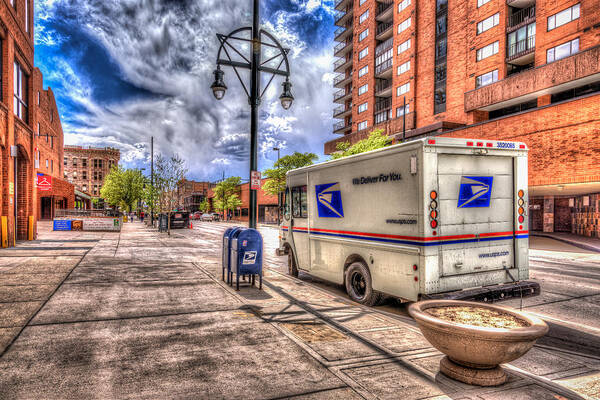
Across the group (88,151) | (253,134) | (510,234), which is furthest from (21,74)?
(88,151)

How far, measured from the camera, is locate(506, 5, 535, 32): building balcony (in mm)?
30297

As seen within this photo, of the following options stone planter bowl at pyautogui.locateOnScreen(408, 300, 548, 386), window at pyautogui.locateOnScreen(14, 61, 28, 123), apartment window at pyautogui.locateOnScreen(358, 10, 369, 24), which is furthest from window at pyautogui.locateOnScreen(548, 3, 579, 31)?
window at pyautogui.locateOnScreen(14, 61, 28, 123)

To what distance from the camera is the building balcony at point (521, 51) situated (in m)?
30.0

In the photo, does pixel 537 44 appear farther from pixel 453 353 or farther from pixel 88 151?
pixel 88 151

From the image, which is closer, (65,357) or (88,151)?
(65,357)

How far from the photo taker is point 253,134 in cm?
1046

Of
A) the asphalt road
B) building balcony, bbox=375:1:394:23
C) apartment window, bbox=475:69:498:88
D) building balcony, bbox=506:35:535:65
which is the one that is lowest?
the asphalt road

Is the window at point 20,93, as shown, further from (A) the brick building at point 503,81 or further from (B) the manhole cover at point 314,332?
(A) the brick building at point 503,81

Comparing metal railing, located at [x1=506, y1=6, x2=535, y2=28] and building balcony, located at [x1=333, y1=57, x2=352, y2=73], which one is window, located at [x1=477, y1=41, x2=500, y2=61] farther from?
building balcony, located at [x1=333, y1=57, x2=352, y2=73]

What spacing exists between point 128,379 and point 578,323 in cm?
728

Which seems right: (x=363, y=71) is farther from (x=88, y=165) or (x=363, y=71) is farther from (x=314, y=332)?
(x=88, y=165)

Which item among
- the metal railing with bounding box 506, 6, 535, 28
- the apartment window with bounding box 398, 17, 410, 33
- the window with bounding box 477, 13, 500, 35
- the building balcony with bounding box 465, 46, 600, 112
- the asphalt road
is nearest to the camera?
the asphalt road

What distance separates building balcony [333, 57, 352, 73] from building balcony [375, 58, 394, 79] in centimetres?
1251

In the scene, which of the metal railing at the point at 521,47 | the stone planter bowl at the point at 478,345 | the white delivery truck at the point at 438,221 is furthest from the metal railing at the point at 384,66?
the stone planter bowl at the point at 478,345
